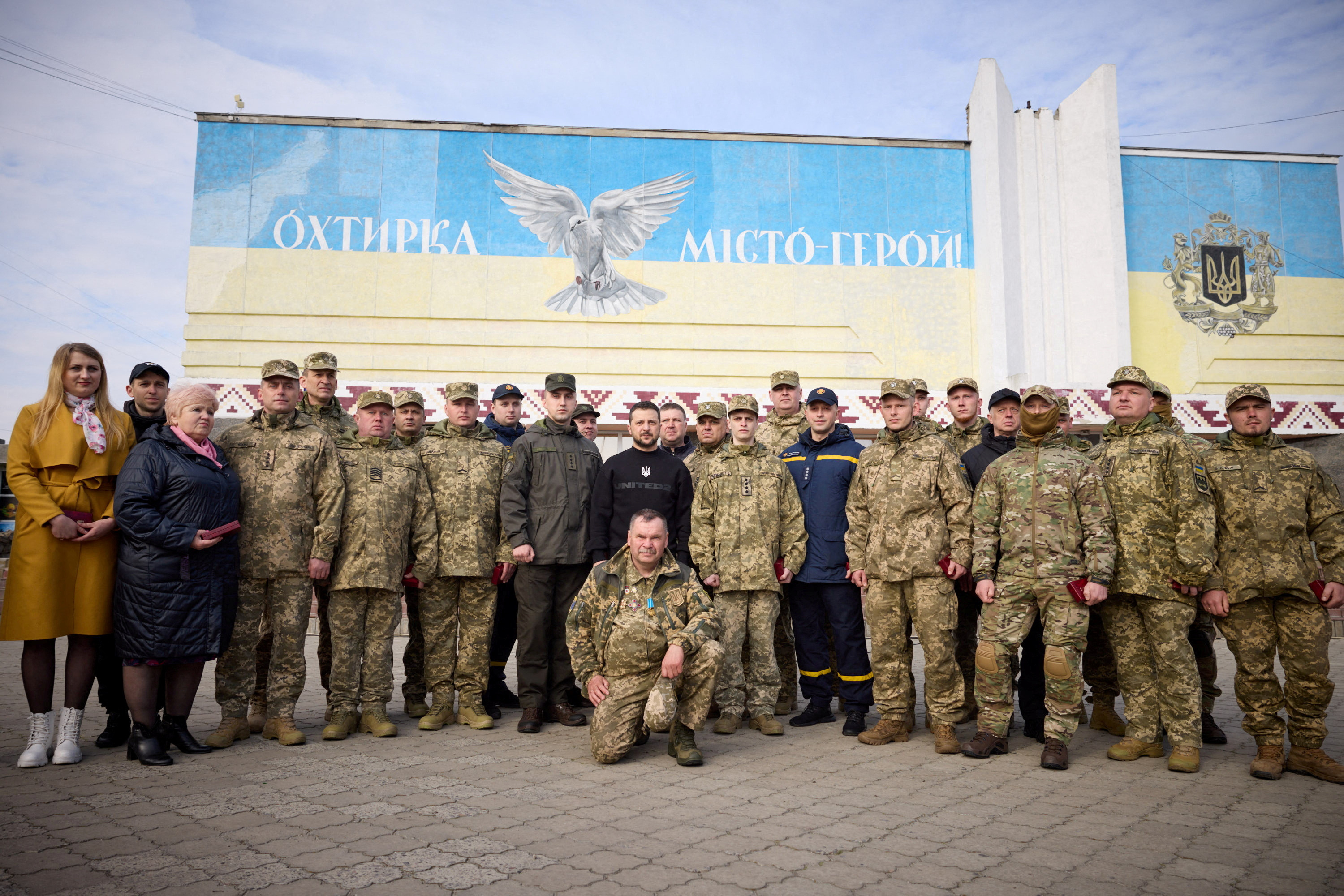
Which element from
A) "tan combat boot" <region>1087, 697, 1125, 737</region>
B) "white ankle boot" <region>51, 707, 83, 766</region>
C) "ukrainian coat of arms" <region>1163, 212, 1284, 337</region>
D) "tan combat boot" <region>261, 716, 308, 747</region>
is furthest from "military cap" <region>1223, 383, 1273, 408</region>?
"ukrainian coat of arms" <region>1163, 212, 1284, 337</region>

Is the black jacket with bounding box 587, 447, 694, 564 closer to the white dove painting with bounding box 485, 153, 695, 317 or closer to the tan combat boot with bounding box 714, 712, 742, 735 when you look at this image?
the tan combat boot with bounding box 714, 712, 742, 735

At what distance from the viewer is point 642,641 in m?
4.42

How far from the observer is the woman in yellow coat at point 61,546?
4090 millimetres

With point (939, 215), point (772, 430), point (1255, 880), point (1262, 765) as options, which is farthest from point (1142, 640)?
point (939, 215)

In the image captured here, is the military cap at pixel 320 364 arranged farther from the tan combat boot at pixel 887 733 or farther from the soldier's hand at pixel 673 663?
the tan combat boot at pixel 887 733

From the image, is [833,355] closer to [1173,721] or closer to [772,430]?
[772,430]

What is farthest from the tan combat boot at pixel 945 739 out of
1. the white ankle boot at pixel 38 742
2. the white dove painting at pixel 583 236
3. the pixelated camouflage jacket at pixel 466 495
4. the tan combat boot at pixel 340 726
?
the white dove painting at pixel 583 236

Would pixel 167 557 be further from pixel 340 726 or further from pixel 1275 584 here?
pixel 1275 584

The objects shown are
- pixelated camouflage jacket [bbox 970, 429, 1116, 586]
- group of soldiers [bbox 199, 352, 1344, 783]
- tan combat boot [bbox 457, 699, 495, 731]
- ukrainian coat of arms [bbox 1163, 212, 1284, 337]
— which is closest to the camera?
group of soldiers [bbox 199, 352, 1344, 783]

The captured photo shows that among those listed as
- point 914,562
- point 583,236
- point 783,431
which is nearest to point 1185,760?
point 914,562

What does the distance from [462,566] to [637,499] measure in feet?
3.97

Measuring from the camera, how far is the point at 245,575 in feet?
15.3

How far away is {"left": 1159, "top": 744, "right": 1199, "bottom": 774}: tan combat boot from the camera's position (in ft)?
13.6

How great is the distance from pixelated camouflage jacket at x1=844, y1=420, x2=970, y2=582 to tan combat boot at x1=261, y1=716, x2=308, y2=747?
3.48m
